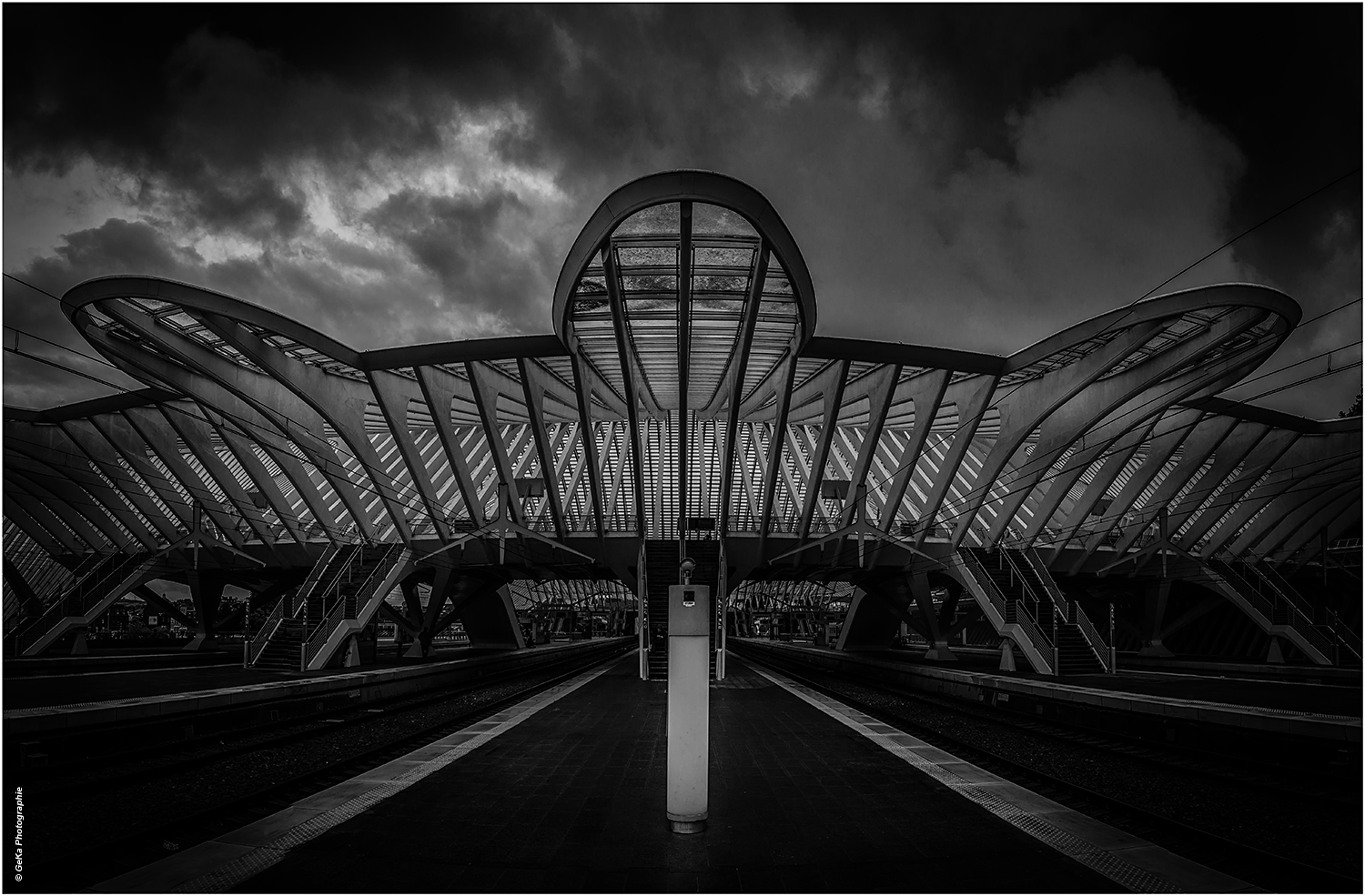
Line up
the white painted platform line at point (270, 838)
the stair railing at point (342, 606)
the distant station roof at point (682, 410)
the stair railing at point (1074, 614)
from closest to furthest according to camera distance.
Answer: the white painted platform line at point (270, 838)
the distant station roof at point (682, 410)
the stair railing at point (342, 606)
the stair railing at point (1074, 614)

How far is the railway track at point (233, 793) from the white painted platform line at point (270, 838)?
0.48m

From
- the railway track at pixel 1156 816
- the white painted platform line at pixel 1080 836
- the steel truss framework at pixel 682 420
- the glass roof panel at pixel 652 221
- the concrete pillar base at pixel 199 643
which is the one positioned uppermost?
the glass roof panel at pixel 652 221

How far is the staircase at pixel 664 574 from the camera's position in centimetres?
2808

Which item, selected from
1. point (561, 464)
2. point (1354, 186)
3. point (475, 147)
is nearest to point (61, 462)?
point (561, 464)

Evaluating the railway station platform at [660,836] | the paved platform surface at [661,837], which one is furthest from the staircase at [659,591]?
the paved platform surface at [661,837]

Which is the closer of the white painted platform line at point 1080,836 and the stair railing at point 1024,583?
the white painted platform line at point 1080,836

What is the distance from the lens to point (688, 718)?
6.66 m

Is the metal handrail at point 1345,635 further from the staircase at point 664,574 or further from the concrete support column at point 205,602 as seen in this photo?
the concrete support column at point 205,602

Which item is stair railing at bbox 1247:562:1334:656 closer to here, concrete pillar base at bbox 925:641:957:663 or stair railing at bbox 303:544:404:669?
concrete pillar base at bbox 925:641:957:663

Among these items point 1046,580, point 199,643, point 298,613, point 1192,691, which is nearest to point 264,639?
point 298,613

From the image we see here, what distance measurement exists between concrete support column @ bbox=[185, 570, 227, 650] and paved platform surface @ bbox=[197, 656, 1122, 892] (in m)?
40.1

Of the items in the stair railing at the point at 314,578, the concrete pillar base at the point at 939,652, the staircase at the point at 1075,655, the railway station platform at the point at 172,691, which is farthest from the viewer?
the concrete pillar base at the point at 939,652

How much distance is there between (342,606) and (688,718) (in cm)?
2372

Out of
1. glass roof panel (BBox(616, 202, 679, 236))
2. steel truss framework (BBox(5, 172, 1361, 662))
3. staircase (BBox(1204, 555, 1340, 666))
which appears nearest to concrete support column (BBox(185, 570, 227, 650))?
steel truss framework (BBox(5, 172, 1361, 662))
